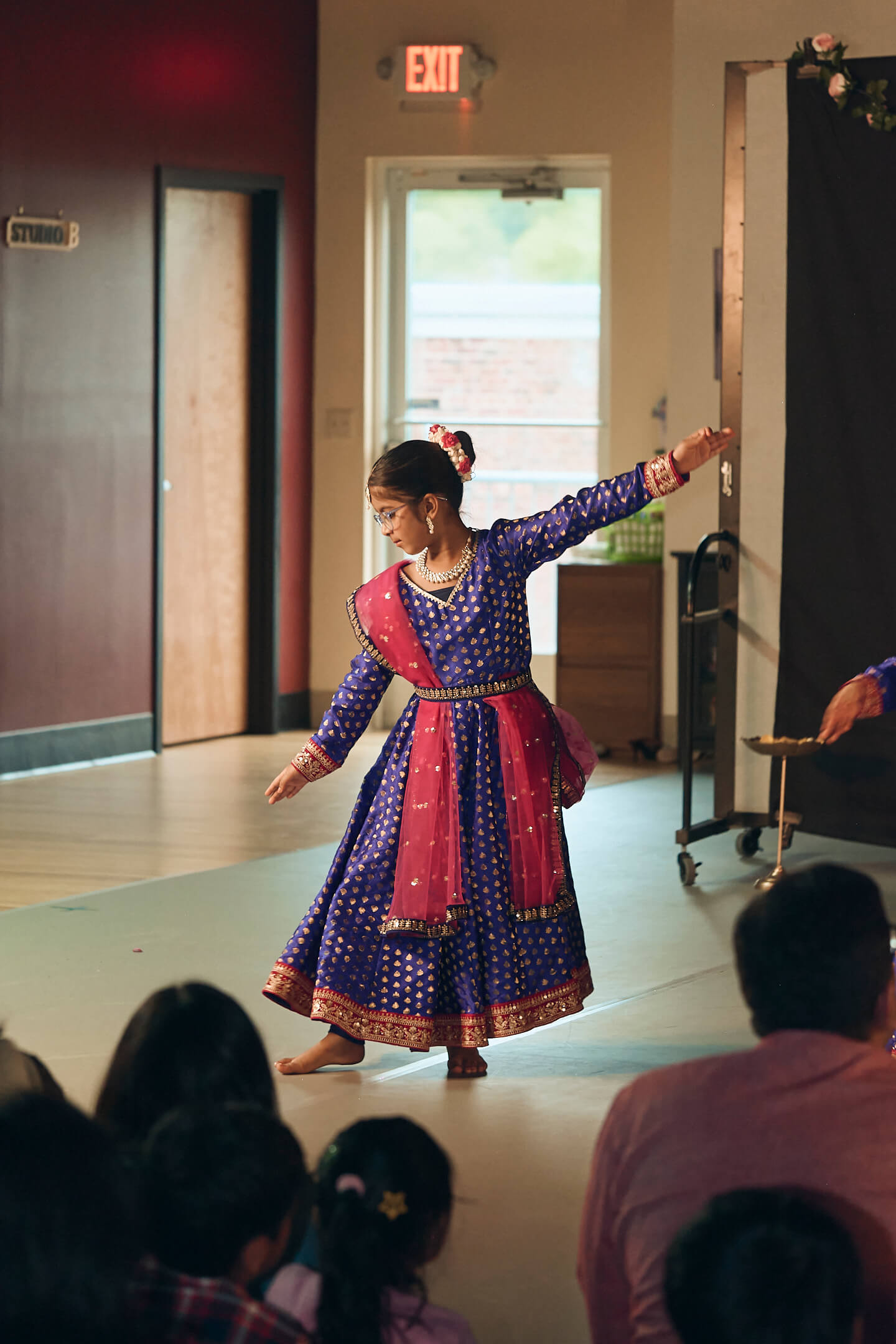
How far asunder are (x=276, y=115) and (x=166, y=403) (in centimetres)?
144

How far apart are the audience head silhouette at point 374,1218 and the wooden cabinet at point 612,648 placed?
217 inches

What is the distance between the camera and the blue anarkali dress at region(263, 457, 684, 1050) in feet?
9.56

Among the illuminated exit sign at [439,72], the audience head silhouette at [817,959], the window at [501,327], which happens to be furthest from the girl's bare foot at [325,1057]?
the illuminated exit sign at [439,72]

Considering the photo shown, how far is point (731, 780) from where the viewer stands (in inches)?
190

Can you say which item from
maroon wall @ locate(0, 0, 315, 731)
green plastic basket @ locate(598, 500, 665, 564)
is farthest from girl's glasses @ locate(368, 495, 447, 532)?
green plastic basket @ locate(598, 500, 665, 564)

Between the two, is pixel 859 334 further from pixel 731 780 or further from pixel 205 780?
pixel 205 780

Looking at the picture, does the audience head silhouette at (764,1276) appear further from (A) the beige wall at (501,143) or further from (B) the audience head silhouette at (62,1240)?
(A) the beige wall at (501,143)

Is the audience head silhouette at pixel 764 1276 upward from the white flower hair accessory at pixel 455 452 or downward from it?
downward

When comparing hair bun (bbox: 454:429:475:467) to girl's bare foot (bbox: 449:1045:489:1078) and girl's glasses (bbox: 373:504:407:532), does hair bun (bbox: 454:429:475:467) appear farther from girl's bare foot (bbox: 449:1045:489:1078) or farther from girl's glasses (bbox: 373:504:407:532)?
girl's bare foot (bbox: 449:1045:489:1078)

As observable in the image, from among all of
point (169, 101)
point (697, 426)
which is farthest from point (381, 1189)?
point (169, 101)

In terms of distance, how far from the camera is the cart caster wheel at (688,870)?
4.52 metres

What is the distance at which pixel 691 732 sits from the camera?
4.73m

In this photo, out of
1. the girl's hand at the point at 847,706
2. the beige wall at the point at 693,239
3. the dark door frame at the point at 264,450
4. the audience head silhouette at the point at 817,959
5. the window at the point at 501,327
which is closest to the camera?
the audience head silhouette at the point at 817,959

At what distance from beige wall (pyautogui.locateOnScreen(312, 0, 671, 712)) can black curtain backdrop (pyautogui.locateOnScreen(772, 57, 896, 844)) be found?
2.85 meters
